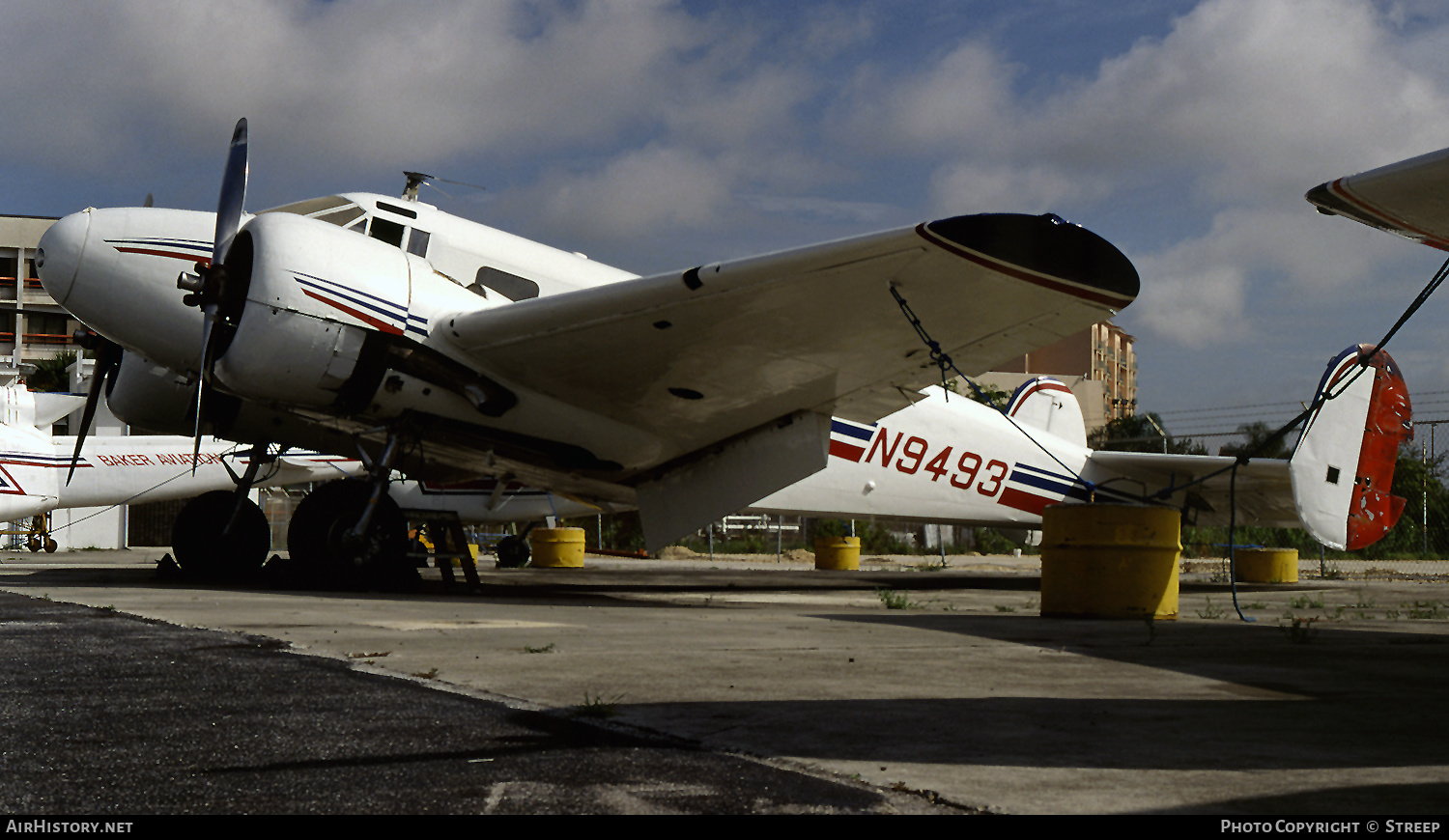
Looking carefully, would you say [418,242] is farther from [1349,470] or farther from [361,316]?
[1349,470]

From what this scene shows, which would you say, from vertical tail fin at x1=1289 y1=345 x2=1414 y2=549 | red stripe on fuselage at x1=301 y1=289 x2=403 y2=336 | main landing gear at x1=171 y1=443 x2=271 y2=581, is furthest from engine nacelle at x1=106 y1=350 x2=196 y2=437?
vertical tail fin at x1=1289 y1=345 x2=1414 y2=549

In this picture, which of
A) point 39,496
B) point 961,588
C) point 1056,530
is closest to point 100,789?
point 1056,530

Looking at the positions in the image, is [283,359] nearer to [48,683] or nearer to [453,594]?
[453,594]

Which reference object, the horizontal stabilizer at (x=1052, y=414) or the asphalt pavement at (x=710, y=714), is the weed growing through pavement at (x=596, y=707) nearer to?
→ the asphalt pavement at (x=710, y=714)

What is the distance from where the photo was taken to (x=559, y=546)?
24.6m

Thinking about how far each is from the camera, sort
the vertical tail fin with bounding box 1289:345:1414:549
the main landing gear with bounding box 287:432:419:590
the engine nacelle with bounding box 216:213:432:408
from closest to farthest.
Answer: the engine nacelle with bounding box 216:213:432:408 < the main landing gear with bounding box 287:432:419:590 < the vertical tail fin with bounding box 1289:345:1414:549

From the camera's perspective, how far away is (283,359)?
10.1 metres

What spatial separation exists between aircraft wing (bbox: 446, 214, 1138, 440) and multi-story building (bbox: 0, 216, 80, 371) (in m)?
61.7

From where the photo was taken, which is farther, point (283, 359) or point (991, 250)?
point (283, 359)

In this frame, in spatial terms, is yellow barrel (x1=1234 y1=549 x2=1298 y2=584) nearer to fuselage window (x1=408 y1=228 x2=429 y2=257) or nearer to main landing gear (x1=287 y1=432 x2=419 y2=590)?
main landing gear (x1=287 y1=432 x2=419 y2=590)

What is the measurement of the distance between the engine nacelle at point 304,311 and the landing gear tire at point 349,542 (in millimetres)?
1192

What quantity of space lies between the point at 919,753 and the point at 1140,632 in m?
5.01

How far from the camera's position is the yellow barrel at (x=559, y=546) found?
24516 mm

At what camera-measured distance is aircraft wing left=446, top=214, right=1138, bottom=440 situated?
28.0 feet
